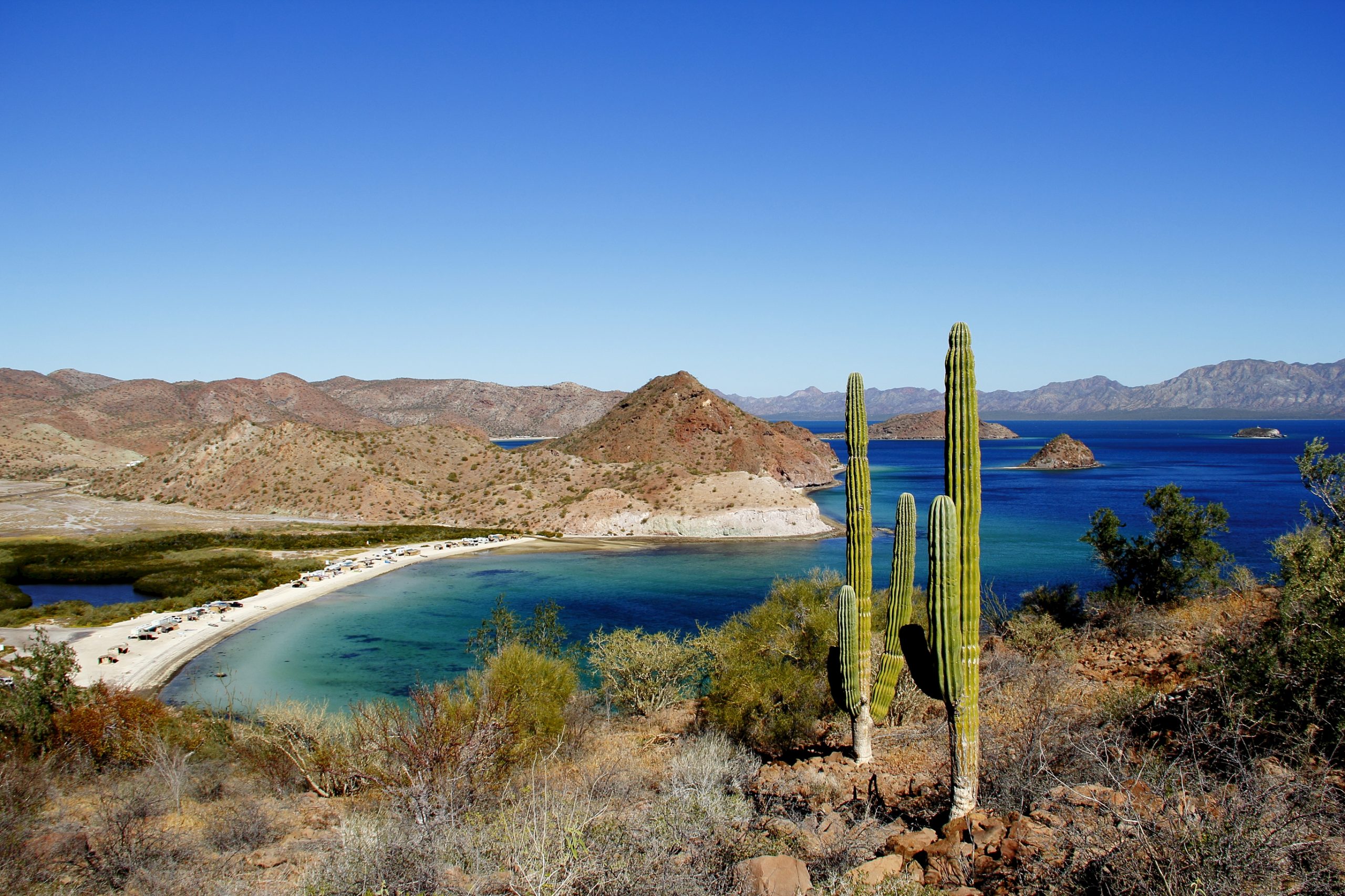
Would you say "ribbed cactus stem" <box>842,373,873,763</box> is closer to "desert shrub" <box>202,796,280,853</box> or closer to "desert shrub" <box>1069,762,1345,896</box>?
"desert shrub" <box>1069,762,1345,896</box>

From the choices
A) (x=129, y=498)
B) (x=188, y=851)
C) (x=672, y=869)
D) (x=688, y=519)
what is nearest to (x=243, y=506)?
(x=129, y=498)

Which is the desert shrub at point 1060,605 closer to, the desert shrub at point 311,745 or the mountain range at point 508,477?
the desert shrub at point 311,745

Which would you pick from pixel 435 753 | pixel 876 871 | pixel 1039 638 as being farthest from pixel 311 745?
pixel 1039 638

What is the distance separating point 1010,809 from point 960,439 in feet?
15.2

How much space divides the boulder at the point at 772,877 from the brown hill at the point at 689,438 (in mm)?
72399

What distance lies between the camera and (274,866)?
927cm

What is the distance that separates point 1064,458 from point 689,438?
7418 centimetres

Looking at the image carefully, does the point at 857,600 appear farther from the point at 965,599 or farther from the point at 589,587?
the point at 589,587

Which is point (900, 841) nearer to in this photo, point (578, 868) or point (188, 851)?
point (578, 868)

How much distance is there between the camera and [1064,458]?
419ft

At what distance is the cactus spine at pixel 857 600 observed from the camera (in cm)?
1241

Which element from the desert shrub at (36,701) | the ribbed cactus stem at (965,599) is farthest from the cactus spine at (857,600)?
the desert shrub at (36,701)

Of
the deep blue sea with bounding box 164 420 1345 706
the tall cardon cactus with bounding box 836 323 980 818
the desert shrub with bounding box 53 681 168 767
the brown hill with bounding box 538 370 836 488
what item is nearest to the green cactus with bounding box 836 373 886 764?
the tall cardon cactus with bounding box 836 323 980 818

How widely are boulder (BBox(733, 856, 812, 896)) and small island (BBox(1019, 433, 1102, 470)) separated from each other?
134057 mm
